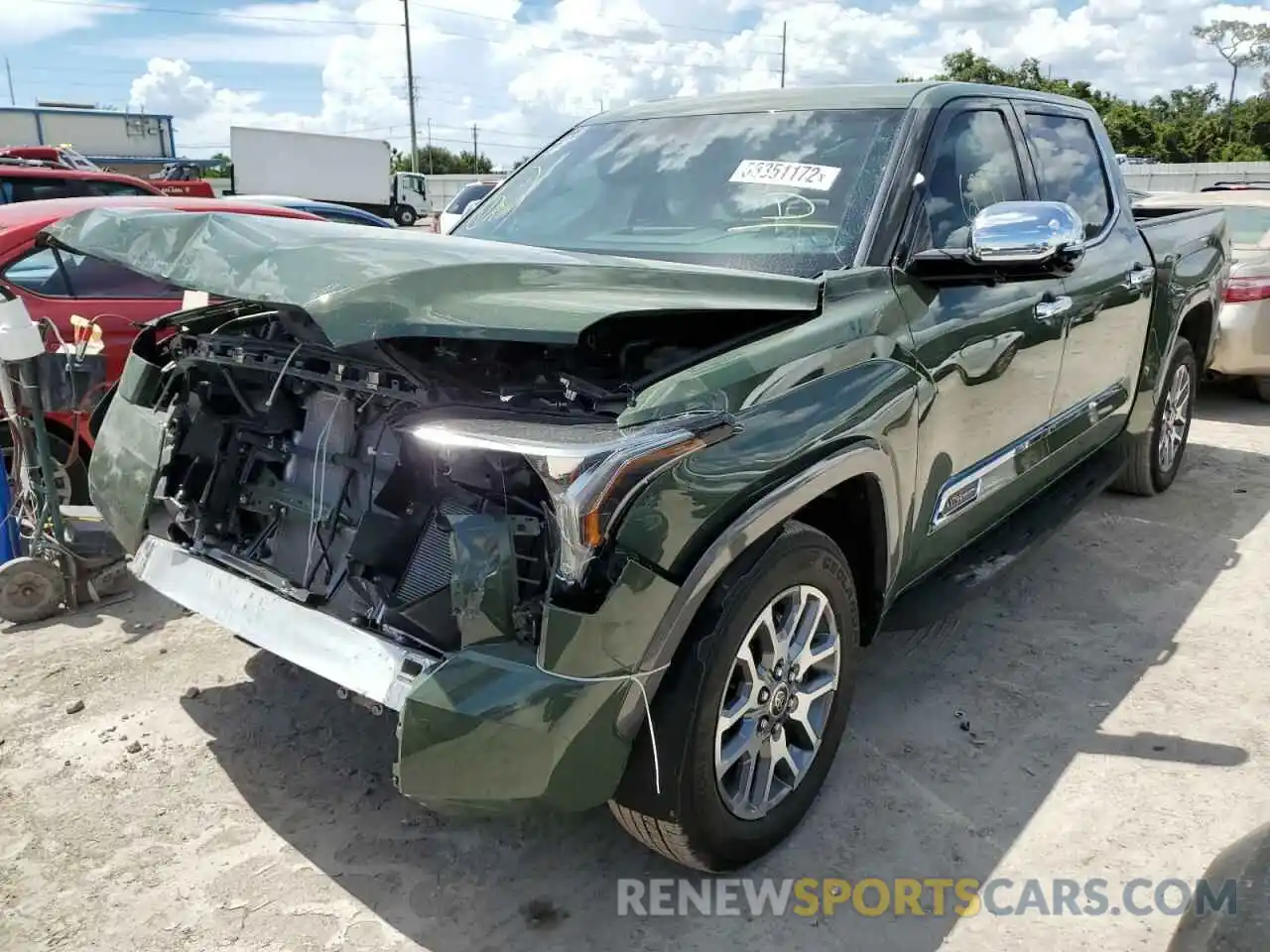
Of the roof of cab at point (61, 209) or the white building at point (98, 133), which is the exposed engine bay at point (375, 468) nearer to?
the roof of cab at point (61, 209)

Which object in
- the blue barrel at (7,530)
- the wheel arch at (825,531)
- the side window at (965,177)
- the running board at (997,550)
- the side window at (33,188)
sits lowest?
the blue barrel at (7,530)

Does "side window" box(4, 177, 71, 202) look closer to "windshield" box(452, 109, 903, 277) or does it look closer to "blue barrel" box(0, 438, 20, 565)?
"blue barrel" box(0, 438, 20, 565)

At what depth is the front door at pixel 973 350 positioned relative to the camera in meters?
3.10

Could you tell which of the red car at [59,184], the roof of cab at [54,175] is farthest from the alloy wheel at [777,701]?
the roof of cab at [54,175]

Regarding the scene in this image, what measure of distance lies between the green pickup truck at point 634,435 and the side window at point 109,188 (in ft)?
24.0

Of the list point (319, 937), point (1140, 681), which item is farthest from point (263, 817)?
point (1140, 681)

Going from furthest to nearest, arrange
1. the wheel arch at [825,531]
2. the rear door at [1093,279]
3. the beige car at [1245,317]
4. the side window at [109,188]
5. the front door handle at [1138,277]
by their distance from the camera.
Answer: the side window at [109,188]
the beige car at [1245,317]
the front door handle at [1138,277]
the rear door at [1093,279]
the wheel arch at [825,531]

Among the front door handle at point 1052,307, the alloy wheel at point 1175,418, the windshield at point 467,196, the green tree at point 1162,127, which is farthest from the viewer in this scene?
the green tree at point 1162,127

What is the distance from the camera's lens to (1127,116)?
156 ft

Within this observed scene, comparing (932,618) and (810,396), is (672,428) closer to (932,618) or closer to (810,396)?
(810,396)

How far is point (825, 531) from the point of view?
2969 mm

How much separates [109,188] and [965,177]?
29.4 ft

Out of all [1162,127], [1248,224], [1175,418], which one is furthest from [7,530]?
[1162,127]

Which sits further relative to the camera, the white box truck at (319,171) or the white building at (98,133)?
the white box truck at (319,171)
